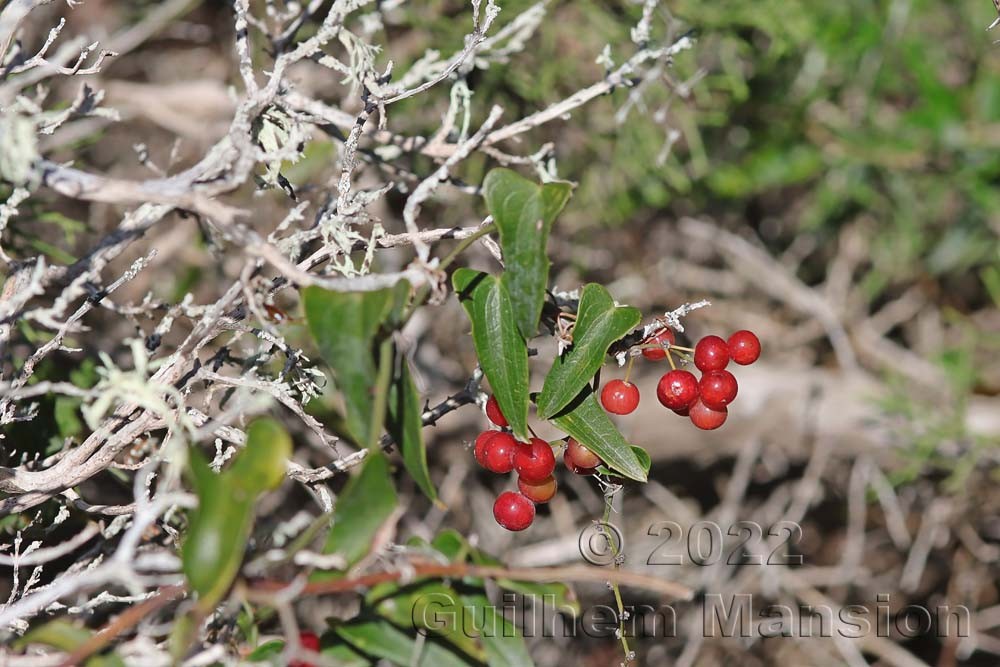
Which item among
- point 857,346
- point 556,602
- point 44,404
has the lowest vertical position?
point 857,346

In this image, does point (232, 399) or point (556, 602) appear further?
point (232, 399)

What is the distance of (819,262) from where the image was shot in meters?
2.59

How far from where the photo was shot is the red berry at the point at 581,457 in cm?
102

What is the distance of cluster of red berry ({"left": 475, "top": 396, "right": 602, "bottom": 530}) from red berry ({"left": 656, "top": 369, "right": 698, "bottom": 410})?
0.13m

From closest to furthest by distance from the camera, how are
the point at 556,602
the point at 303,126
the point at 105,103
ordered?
the point at 556,602
the point at 303,126
the point at 105,103

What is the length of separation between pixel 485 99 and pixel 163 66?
114 centimetres

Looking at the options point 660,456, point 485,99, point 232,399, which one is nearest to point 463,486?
point 660,456

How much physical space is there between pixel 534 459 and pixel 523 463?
1 centimetres

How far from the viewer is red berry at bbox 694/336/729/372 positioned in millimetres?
1090

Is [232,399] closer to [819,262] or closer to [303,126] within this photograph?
[303,126]

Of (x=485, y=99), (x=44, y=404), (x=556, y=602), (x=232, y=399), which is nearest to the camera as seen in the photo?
(x=556, y=602)

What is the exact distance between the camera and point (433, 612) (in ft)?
2.86

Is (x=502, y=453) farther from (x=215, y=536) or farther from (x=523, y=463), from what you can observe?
(x=215, y=536)

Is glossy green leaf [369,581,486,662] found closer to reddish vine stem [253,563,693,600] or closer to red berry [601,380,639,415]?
reddish vine stem [253,563,693,600]
